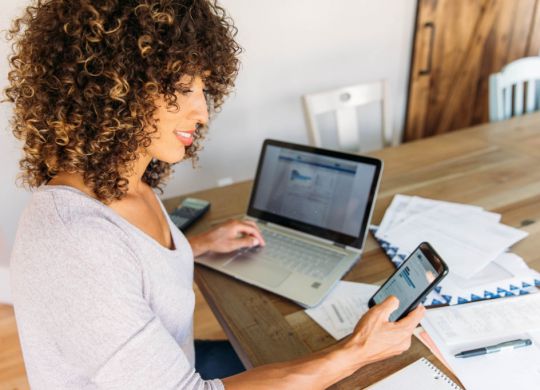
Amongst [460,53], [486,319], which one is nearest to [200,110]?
[486,319]

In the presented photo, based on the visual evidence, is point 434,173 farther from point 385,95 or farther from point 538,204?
point 385,95

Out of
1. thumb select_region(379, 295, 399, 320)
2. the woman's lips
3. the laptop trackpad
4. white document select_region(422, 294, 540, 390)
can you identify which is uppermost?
the woman's lips

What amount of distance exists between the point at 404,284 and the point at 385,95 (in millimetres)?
1156

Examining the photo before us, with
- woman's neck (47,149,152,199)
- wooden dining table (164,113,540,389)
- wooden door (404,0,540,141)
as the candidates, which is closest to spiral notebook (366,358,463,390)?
wooden dining table (164,113,540,389)

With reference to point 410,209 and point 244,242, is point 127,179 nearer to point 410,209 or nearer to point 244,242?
point 244,242

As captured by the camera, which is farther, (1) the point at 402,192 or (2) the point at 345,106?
(2) the point at 345,106

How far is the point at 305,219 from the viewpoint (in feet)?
4.10

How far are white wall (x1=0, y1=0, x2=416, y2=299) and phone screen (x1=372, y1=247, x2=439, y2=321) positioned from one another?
56.2 inches

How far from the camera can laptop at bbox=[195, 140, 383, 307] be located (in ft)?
3.69

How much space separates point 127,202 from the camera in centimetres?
92

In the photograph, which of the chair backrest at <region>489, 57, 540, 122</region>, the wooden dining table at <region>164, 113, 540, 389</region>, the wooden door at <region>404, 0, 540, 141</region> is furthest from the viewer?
the wooden door at <region>404, 0, 540, 141</region>

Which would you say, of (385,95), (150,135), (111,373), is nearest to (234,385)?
(111,373)

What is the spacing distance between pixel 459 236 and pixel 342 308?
413 mm

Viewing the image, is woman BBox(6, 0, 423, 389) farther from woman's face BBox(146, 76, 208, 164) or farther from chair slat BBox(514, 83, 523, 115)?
chair slat BBox(514, 83, 523, 115)
